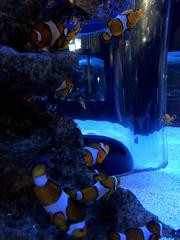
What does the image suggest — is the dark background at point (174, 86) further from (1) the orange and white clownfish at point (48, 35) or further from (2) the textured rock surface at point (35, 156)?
Result: (1) the orange and white clownfish at point (48, 35)

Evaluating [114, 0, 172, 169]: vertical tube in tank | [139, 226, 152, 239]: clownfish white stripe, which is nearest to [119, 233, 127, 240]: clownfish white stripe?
[139, 226, 152, 239]: clownfish white stripe

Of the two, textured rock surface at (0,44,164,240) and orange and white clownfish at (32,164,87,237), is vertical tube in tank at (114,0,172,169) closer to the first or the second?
textured rock surface at (0,44,164,240)

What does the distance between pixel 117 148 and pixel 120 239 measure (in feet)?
7.21

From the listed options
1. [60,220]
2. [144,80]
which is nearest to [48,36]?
[60,220]

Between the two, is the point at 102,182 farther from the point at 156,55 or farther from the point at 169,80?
the point at 169,80

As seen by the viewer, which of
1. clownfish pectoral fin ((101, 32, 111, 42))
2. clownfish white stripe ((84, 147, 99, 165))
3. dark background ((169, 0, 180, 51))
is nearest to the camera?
clownfish white stripe ((84, 147, 99, 165))

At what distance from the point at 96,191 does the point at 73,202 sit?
145 millimetres

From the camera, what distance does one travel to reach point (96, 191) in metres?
1.82

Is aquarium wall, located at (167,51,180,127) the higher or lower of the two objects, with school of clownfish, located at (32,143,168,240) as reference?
lower

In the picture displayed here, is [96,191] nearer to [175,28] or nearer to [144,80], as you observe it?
[144,80]

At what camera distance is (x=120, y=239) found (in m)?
1.81

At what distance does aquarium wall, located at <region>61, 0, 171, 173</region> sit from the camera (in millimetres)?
3869

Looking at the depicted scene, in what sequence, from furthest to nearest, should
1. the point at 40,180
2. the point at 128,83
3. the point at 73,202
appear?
the point at 128,83, the point at 73,202, the point at 40,180

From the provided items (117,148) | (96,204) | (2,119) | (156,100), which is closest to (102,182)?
(96,204)
